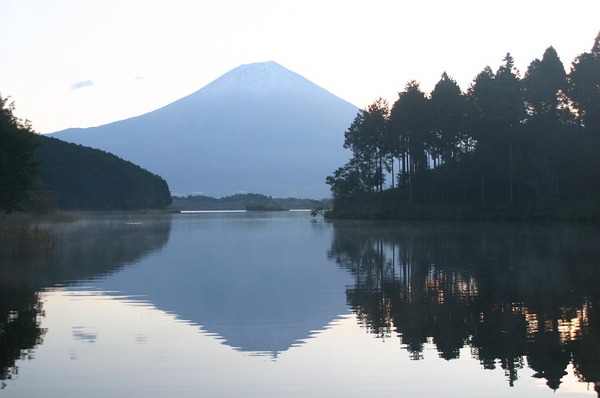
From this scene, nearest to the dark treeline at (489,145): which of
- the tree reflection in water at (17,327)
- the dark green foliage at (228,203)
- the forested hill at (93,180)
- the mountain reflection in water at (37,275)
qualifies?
the mountain reflection in water at (37,275)

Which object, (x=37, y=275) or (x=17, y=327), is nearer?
(x=17, y=327)

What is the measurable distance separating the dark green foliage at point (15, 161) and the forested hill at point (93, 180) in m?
73.0

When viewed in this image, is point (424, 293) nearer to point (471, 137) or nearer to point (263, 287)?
point (263, 287)

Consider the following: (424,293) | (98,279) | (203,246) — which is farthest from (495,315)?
(203,246)

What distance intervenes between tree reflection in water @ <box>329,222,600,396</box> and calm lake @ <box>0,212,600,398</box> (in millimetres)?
39

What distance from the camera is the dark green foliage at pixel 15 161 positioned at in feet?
91.5

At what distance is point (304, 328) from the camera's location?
12.3 meters

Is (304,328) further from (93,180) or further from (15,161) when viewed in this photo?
(93,180)

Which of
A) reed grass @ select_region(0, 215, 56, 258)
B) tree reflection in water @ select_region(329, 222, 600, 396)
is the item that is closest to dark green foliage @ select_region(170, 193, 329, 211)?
reed grass @ select_region(0, 215, 56, 258)

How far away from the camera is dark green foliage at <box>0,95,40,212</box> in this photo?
2788cm

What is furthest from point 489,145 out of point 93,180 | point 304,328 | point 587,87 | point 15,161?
point 93,180

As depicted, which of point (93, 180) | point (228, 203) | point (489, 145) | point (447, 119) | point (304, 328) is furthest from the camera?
point (228, 203)

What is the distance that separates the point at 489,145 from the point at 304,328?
50.6 m

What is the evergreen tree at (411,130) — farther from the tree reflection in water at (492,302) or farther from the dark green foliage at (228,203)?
the dark green foliage at (228,203)
